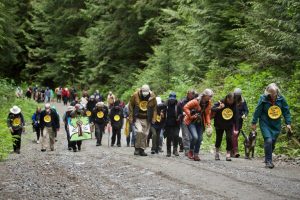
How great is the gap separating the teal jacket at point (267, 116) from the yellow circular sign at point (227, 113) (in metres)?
1.54

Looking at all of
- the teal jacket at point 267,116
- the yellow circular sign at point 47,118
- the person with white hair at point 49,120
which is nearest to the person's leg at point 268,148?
the teal jacket at point 267,116

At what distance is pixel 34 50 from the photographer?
6072cm

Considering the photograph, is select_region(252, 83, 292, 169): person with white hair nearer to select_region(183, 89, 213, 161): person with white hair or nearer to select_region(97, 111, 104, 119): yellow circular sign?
select_region(183, 89, 213, 161): person with white hair

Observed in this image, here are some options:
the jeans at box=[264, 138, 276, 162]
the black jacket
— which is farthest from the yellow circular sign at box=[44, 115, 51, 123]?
the jeans at box=[264, 138, 276, 162]

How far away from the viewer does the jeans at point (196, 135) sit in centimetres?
1502

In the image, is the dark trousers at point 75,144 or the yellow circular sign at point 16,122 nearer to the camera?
the dark trousers at point 75,144

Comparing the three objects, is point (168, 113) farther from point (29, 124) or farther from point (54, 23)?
point (54, 23)

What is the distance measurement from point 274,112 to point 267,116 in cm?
20

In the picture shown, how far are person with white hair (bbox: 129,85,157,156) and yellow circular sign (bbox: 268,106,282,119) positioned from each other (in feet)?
12.5

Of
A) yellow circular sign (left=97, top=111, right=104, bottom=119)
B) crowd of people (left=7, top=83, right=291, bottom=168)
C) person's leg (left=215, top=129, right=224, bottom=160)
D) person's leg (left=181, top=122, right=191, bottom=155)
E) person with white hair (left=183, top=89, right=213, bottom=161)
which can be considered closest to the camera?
crowd of people (left=7, top=83, right=291, bottom=168)

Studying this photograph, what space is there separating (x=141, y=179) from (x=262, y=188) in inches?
106

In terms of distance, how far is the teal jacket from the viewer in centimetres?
1351

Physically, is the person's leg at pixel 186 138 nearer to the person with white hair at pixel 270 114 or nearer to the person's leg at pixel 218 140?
the person's leg at pixel 218 140

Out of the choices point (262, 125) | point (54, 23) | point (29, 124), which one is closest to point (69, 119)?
point (262, 125)
